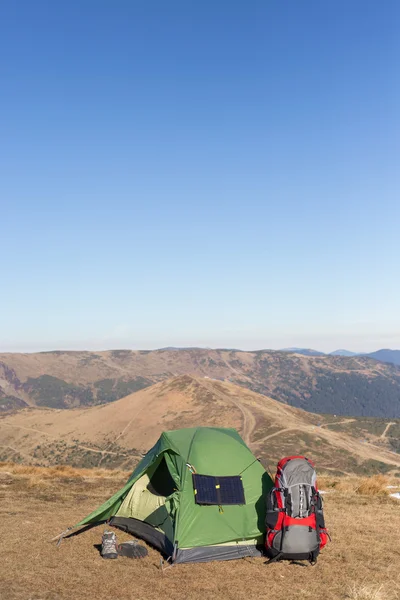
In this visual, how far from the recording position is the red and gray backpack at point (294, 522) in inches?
453

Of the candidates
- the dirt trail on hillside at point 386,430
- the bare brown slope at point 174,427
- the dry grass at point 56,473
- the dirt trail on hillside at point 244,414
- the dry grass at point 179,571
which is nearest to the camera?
the dry grass at point 179,571

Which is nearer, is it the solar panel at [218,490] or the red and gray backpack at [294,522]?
the red and gray backpack at [294,522]

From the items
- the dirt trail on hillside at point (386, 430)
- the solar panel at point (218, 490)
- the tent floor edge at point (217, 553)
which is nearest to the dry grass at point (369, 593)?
the tent floor edge at point (217, 553)

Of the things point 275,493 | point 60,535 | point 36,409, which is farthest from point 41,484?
point 36,409

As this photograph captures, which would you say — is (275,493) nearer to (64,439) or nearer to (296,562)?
(296,562)

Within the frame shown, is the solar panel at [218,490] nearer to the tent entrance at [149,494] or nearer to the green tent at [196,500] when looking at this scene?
the green tent at [196,500]

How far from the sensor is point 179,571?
11195 mm

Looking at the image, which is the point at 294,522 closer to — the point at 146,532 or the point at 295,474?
the point at 295,474

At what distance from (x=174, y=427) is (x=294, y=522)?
66.9m

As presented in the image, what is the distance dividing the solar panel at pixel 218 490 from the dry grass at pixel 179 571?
5.17 feet

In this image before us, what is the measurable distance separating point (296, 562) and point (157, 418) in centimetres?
7214

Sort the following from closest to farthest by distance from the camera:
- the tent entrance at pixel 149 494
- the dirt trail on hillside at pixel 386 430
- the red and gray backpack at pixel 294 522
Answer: the red and gray backpack at pixel 294 522 → the tent entrance at pixel 149 494 → the dirt trail on hillside at pixel 386 430

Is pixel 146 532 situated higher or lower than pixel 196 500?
lower

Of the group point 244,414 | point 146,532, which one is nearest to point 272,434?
point 244,414
